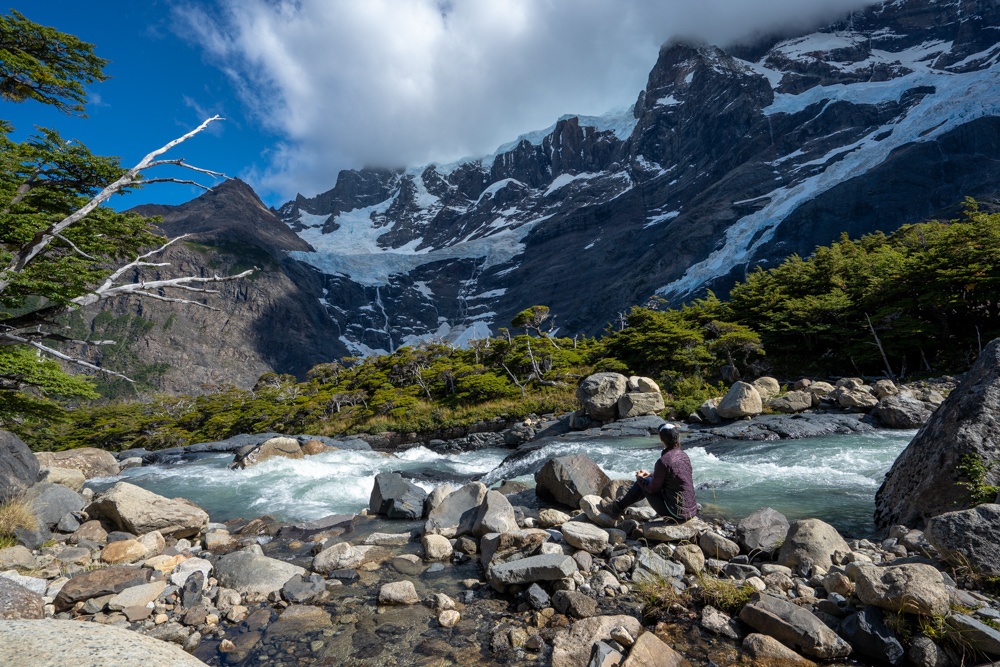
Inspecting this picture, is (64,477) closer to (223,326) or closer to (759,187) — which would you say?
(759,187)

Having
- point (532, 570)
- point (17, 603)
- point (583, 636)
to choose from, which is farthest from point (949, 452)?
point (17, 603)

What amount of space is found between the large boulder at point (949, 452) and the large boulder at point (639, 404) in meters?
16.0

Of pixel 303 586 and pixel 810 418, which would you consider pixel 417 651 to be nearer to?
pixel 303 586

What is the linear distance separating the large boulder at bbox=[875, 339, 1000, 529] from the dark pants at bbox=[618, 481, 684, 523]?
293 centimetres

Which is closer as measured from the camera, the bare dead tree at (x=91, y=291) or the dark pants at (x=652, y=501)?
the bare dead tree at (x=91, y=291)

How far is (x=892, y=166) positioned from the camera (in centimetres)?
9650

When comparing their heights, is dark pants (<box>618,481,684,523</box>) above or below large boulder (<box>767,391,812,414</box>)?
above

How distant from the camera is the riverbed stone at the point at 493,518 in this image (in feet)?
24.7

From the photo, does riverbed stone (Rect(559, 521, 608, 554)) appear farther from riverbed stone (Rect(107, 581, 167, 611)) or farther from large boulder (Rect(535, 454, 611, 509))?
riverbed stone (Rect(107, 581, 167, 611))

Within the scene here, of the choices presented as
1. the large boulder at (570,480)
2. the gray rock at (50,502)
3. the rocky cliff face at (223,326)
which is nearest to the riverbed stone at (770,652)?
the large boulder at (570,480)

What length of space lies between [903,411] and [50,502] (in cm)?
2340

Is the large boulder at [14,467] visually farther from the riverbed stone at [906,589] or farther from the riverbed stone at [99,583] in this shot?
the riverbed stone at [906,589]

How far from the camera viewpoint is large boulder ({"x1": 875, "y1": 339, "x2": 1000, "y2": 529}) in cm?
565

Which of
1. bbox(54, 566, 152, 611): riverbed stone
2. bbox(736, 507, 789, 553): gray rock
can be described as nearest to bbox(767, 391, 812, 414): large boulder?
bbox(736, 507, 789, 553): gray rock
